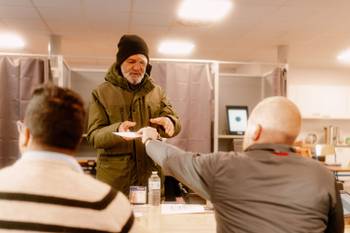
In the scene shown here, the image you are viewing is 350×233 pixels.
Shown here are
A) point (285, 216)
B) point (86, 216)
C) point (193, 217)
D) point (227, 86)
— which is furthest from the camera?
point (227, 86)

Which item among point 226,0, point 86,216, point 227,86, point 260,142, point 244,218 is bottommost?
point 244,218

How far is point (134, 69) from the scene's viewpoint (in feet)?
7.39

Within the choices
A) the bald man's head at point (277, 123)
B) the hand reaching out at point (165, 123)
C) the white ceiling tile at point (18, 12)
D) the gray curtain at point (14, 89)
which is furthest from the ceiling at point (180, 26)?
the bald man's head at point (277, 123)

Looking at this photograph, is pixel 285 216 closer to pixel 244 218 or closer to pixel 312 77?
pixel 244 218

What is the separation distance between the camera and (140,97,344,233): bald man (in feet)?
3.96

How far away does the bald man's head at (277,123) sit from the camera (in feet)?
4.28

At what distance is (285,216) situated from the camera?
1.20 m

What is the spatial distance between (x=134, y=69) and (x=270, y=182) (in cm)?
125

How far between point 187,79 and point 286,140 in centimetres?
289

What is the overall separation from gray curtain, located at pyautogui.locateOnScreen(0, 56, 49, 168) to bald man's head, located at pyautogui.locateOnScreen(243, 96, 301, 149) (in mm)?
2904

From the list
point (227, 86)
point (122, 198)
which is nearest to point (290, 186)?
point (122, 198)

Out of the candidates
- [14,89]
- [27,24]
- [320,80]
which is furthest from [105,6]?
[320,80]

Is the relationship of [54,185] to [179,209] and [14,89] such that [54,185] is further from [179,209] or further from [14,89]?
[14,89]

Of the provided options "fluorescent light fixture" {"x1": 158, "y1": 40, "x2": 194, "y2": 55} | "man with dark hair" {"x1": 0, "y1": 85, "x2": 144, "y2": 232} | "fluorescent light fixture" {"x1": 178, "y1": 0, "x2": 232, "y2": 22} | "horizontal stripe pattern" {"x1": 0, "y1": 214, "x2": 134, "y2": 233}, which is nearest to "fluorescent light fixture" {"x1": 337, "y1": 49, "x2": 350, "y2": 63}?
"fluorescent light fixture" {"x1": 158, "y1": 40, "x2": 194, "y2": 55}
